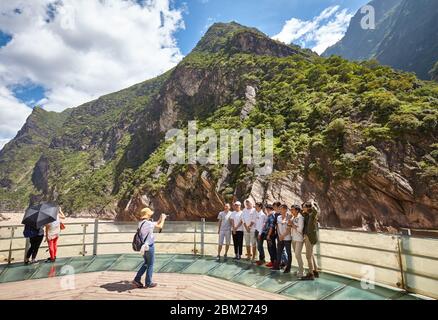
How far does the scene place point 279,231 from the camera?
26.6ft

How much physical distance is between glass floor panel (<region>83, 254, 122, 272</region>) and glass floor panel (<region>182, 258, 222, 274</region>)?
249cm

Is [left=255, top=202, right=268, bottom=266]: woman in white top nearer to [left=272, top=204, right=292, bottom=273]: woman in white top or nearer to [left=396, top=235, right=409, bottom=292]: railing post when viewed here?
[left=272, top=204, right=292, bottom=273]: woman in white top

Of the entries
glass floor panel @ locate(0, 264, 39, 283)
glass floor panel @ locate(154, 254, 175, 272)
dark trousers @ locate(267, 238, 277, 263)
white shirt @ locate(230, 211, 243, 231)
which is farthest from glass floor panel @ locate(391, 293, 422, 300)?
glass floor panel @ locate(0, 264, 39, 283)

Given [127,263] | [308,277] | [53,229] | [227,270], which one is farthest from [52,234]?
[308,277]

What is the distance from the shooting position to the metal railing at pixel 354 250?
5.60 m

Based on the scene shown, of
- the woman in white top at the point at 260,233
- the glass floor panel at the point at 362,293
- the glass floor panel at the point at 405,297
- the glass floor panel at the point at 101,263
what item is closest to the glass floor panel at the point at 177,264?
the glass floor panel at the point at 101,263

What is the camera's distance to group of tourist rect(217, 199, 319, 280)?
7172 millimetres

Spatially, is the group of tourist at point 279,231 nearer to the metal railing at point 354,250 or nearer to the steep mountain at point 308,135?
the metal railing at point 354,250

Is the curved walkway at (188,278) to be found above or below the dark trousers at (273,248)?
below

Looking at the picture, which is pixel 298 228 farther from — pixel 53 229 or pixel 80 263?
pixel 53 229

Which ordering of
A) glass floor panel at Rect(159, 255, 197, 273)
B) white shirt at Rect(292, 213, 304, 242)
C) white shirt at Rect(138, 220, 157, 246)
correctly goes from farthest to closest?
glass floor panel at Rect(159, 255, 197, 273)
white shirt at Rect(292, 213, 304, 242)
white shirt at Rect(138, 220, 157, 246)

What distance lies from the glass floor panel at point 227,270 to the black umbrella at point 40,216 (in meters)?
5.13

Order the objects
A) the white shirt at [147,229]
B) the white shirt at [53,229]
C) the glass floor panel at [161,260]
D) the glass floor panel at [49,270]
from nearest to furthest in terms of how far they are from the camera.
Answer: the white shirt at [147,229]
the glass floor panel at [49,270]
the glass floor panel at [161,260]
the white shirt at [53,229]

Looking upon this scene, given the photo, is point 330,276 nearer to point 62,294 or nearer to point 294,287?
point 294,287
